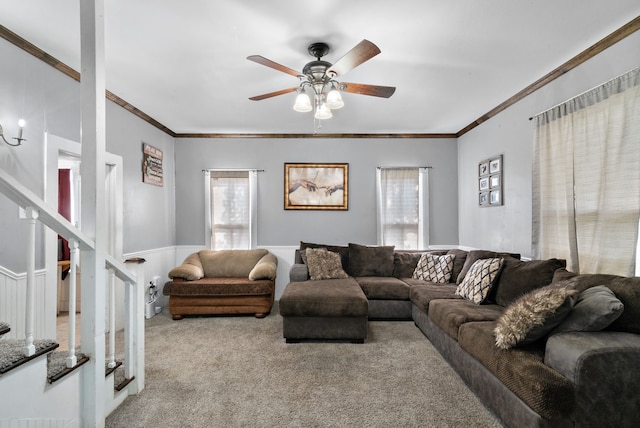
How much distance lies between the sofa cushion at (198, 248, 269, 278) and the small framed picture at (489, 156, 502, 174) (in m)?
3.32

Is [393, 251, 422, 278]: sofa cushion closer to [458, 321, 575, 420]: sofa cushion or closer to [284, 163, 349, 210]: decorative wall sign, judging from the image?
[284, 163, 349, 210]: decorative wall sign

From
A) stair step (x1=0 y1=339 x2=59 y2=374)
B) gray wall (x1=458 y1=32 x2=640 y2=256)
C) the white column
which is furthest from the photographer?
gray wall (x1=458 y1=32 x2=640 y2=256)

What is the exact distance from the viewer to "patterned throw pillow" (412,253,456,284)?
156 inches

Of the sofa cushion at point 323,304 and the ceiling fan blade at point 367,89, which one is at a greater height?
the ceiling fan blade at point 367,89

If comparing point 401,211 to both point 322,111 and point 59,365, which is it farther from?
point 59,365

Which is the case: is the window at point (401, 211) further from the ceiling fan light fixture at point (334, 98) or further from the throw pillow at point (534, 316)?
the throw pillow at point (534, 316)

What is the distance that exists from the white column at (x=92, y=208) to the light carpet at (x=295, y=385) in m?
0.32

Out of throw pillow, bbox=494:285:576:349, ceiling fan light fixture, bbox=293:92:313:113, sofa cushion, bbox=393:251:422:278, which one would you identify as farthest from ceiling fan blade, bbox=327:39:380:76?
sofa cushion, bbox=393:251:422:278

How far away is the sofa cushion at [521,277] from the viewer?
2.60 m

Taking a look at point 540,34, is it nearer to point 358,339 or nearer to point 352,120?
point 352,120

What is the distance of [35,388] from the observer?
4.91ft

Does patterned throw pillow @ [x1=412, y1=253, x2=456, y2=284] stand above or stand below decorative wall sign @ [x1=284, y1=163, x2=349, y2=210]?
below

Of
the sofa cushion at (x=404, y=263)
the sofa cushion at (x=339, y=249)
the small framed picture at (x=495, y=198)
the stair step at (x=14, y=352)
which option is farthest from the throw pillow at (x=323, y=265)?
the stair step at (x=14, y=352)

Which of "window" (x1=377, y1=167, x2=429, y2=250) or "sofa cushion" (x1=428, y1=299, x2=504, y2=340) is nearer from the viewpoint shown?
"sofa cushion" (x1=428, y1=299, x2=504, y2=340)
